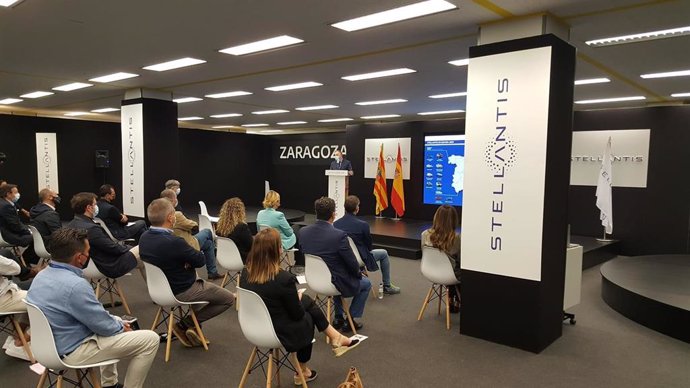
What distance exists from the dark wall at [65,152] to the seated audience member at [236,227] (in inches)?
375

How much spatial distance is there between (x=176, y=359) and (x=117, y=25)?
3.17 metres

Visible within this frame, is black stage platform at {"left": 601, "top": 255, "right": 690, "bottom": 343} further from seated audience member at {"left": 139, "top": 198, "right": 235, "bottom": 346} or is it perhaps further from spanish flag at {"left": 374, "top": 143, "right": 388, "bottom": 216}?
spanish flag at {"left": 374, "top": 143, "right": 388, "bottom": 216}

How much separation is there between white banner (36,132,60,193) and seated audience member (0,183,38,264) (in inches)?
277

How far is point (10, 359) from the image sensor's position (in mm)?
3693

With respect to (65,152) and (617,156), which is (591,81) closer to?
(617,156)

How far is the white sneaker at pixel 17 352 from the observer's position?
3.63 m

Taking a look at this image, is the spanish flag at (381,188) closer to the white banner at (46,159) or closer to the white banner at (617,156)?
the white banner at (617,156)

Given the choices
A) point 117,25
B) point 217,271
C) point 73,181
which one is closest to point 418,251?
point 217,271

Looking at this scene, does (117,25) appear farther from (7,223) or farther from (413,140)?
(413,140)

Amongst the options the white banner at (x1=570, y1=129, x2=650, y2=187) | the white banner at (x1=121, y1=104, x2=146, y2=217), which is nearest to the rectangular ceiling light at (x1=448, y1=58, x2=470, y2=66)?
the white banner at (x1=570, y1=129, x2=650, y2=187)

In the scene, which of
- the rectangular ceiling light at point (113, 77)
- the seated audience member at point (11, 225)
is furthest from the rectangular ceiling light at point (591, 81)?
the seated audience member at point (11, 225)

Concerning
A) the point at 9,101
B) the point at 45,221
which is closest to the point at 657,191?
the point at 45,221

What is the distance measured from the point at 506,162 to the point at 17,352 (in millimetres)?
4410

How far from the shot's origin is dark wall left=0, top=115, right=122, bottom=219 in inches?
457
